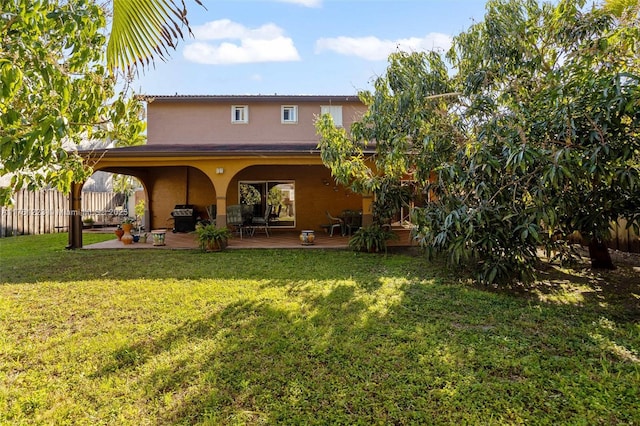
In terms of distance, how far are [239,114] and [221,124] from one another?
0.81m

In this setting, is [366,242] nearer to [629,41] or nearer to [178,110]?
[629,41]

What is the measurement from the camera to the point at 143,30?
8.06ft

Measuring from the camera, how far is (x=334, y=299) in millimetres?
5406

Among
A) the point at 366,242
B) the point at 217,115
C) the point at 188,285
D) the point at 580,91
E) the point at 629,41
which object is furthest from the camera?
the point at 217,115

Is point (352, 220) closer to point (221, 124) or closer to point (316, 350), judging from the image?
point (221, 124)

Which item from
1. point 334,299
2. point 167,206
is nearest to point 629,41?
point 334,299

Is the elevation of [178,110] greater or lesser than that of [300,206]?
greater

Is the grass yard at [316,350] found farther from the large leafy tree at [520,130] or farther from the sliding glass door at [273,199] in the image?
the sliding glass door at [273,199]

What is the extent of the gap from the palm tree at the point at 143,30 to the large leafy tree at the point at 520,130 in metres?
3.81

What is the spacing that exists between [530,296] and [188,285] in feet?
18.5

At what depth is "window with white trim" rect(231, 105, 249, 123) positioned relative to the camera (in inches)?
553

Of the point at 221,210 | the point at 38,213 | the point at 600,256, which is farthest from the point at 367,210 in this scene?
the point at 38,213

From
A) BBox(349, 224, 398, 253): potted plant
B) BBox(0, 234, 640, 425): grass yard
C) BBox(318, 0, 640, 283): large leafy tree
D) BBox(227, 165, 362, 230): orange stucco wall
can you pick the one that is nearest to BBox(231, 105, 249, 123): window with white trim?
BBox(227, 165, 362, 230): orange stucco wall

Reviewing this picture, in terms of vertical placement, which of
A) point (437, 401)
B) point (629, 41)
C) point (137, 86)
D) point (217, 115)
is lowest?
point (437, 401)
